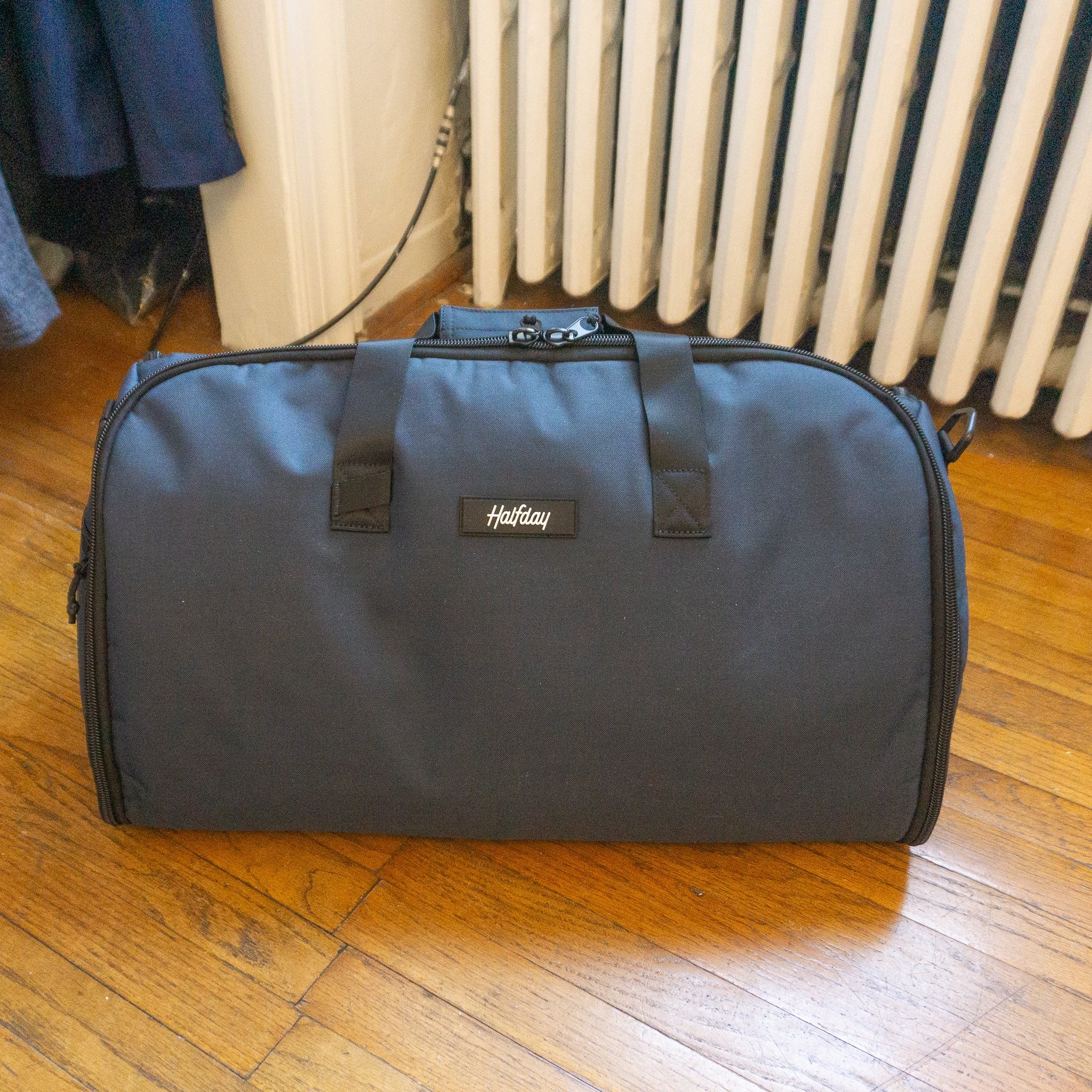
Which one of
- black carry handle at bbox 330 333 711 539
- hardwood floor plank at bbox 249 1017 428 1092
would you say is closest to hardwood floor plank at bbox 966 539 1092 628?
black carry handle at bbox 330 333 711 539

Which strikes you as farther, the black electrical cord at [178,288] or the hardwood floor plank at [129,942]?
the black electrical cord at [178,288]

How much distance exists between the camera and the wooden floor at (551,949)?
724mm

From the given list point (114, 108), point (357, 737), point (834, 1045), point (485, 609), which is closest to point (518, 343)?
point (485, 609)

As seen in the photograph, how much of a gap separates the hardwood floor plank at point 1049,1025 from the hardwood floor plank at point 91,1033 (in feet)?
1.68

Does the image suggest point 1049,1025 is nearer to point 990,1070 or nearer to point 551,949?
point 990,1070

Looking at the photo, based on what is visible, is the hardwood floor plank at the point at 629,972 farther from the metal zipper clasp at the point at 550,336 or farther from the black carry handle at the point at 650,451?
the metal zipper clasp at the point at 550,336

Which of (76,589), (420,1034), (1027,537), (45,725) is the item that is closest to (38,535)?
(45,725)

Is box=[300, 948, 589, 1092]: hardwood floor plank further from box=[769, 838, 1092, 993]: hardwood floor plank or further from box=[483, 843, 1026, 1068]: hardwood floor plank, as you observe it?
box=[769, 838, 1092, 993]: hardwood floor plank

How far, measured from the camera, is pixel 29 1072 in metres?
0.71

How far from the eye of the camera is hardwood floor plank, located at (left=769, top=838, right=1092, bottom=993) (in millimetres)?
789

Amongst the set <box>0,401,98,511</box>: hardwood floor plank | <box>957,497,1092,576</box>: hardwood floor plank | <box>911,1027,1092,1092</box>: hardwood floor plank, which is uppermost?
<box>911,1027,1092,1092</box>: hardwood floor plank

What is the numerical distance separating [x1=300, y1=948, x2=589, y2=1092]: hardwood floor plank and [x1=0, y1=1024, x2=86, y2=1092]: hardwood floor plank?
155mm

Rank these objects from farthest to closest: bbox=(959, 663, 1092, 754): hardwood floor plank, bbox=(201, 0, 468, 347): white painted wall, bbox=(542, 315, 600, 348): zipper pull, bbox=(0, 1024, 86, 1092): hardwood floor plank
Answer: bbox=(201, 0, 468, 347): white painted wall
bbox=(959, 663, 1092, 754): hardwood floor plank
bbox=(542, 315, 600, 348): zipper pull
bbox=(0, 1024, 86, 1092): hardwood floor plank

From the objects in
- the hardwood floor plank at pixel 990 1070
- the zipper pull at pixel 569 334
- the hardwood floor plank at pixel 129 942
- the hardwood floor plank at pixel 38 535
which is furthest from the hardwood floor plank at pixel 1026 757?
the hardwood floor plank at pixel 38 535
